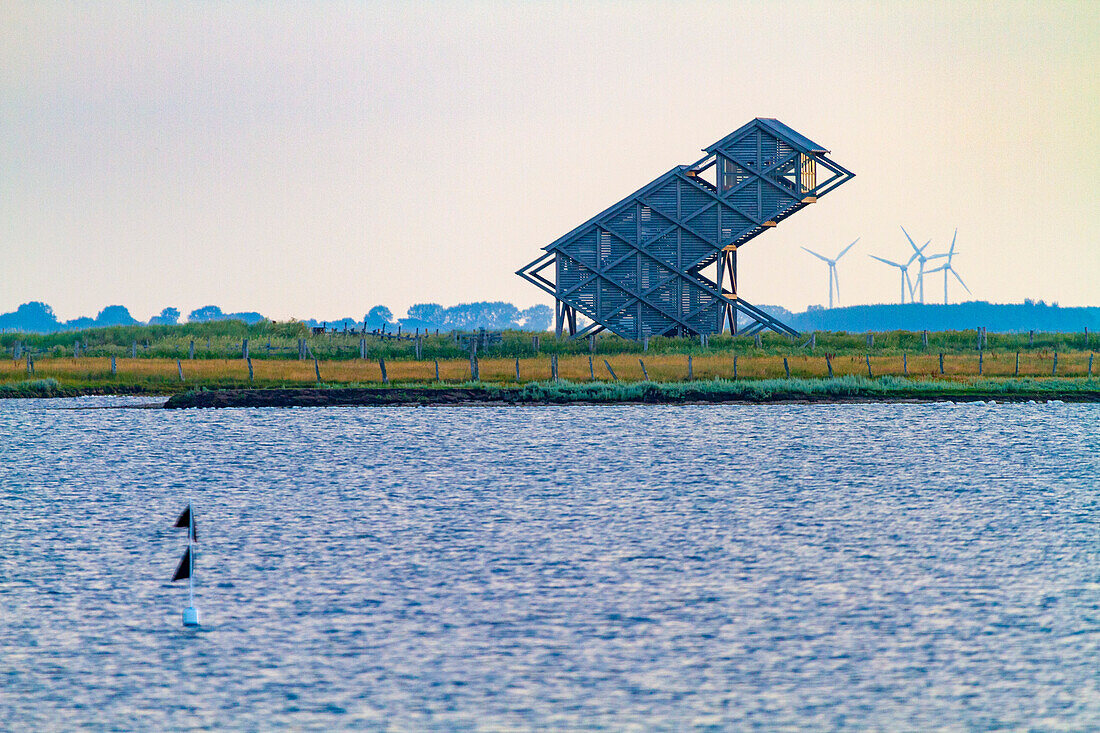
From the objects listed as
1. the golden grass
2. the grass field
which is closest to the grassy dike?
the golden grass

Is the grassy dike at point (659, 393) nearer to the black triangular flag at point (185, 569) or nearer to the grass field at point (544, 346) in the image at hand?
the grass field at point (544, 346)

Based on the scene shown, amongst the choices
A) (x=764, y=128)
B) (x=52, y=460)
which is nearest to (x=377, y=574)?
(x=52, y=460)

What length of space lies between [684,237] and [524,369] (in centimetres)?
1327

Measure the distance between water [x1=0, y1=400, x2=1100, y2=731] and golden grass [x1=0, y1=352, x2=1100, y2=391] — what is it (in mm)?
24345

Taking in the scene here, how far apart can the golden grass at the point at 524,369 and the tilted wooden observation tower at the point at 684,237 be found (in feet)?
17.2

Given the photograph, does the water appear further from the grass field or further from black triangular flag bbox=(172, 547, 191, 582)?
the grass field

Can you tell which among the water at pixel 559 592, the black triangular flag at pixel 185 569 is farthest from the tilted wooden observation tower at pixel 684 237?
the black triangular flag at pixel 185 569

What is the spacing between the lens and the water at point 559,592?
9594 millimetres

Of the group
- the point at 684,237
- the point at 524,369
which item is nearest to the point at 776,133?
the point at 684,237

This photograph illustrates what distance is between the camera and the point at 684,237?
63.8m

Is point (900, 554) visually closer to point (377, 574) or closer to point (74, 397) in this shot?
point (377, 574)

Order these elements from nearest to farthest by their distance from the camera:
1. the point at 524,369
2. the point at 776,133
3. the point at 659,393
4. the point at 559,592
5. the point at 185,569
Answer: the point at 185,569, the point at 559,592, the point at 659,393, the point at 524,369, the point at 776,133

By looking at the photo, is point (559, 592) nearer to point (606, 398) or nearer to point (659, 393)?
point (606, 398)

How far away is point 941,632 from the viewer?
11.5m
